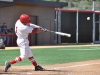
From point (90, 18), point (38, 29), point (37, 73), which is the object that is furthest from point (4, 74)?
point (90, 18)

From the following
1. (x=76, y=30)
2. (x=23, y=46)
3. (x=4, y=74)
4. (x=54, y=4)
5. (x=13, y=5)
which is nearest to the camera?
(x=4, y=74)

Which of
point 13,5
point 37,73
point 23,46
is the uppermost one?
point 13,5

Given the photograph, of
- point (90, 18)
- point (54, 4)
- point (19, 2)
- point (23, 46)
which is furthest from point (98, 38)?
point (23, 46)

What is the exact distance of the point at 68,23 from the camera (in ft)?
107

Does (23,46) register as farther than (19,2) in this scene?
No

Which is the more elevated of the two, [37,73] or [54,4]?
[54,4]

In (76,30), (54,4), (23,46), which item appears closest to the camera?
(23,46)

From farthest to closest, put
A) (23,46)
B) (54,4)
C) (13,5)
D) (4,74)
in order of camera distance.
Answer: (54,4)
(13,5)
(23,46)
(4,74)

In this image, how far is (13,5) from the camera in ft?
85.1

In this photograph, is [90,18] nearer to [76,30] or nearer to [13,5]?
[76,30]

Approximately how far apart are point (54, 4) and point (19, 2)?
3986 millimetres

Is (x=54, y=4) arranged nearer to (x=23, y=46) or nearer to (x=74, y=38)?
(x=74, y=38)

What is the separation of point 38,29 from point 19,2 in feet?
57.2

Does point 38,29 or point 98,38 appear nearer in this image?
point 38,29
